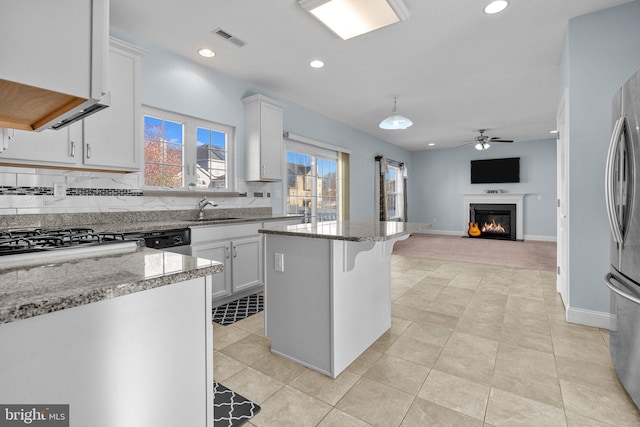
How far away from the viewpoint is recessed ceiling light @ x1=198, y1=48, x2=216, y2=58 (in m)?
3.18

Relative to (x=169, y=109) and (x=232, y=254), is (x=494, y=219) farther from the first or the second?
(x=169, y=109)

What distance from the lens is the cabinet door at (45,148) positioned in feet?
6.97

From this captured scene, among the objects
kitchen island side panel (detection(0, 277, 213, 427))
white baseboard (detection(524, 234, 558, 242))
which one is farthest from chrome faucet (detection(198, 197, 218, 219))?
white baseboard (detection(524, 234, 558, 242))

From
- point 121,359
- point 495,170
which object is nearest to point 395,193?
point 495,170

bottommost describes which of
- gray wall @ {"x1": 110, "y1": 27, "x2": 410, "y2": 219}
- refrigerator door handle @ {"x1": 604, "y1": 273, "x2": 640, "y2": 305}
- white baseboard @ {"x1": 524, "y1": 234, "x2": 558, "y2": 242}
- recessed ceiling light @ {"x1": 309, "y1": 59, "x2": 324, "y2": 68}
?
white baseboard @ {"x1": 524, "y1": 234, "x2": 558, "y2": 242}

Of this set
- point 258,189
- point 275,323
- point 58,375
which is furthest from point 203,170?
point 58,375

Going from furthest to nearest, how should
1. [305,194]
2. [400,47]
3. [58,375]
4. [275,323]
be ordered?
[305,194]
[400,47]
[275,323]
[58,375]

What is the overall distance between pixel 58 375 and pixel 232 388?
1.28 metres

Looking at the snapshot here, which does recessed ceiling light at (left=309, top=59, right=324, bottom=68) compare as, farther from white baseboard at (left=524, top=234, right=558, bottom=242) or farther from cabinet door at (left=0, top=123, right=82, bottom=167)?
white baseboard at (left=524, top=234, right=558, bottom=242)

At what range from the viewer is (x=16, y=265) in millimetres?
966

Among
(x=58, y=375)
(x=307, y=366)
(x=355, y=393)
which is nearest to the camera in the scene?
(x=58, y=375)

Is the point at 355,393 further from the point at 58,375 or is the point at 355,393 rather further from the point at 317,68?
the point at 317,68

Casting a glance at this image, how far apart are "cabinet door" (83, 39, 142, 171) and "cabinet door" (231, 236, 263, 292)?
4.02 ft

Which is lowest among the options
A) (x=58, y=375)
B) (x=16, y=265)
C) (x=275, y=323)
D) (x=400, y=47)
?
(x=275, y=323)
